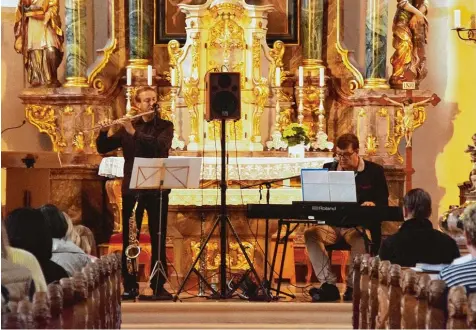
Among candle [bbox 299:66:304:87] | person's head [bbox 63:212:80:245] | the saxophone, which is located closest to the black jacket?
person's head [bbox 63:212:80:245]

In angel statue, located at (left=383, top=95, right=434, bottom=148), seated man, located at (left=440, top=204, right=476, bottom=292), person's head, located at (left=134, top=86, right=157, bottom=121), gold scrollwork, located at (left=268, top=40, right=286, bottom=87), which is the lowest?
seated man, located at (left=440, top=204, right=476, bottom=292)

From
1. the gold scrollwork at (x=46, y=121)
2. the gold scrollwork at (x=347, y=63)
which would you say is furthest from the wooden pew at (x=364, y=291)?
the gold scrollwork at (x=46, y=121)

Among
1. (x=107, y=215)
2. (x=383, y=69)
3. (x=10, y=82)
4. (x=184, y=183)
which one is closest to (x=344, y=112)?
(x=383, y=69)

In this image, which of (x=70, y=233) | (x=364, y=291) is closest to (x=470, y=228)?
(x=364, y=291)

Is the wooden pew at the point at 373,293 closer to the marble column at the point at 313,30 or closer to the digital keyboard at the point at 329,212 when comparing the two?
the digital keyboard at the point at 329,212

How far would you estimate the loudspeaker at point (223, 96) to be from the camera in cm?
995

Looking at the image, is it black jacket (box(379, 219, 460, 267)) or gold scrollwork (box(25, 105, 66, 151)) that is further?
gold scrollwork (box(25, 105, 66, 151))

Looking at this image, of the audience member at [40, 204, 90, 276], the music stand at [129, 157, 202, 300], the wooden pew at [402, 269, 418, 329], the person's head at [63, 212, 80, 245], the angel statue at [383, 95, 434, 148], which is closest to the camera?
the wooden pew at [402, 269, 418, 329]

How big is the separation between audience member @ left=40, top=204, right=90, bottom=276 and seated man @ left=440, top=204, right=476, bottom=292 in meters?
2.39

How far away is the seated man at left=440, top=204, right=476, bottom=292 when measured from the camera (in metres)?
5.89

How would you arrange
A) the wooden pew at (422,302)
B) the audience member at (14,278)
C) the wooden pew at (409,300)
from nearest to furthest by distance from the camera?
the audience member at (14,278), the wooden pew at (422,302), the wooden pew at (409,300)

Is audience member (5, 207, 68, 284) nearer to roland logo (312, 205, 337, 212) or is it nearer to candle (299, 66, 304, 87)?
roland logo (312, 205, 337, 212)

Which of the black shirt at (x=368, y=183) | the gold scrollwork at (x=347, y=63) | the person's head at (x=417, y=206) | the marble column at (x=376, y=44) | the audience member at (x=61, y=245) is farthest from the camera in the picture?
the gold scrollwork at (x=347, y=63)

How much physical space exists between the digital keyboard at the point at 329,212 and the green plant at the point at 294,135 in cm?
345
